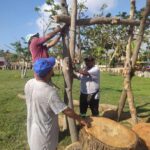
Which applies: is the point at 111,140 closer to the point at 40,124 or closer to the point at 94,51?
→ the point at 40,124

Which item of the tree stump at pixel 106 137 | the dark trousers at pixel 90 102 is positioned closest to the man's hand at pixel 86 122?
the tree stump at pixel 106 137

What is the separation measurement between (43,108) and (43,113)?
66 mm

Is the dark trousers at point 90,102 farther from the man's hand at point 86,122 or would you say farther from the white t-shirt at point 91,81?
the man's hand at point 86,122

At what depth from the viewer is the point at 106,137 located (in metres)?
6.27

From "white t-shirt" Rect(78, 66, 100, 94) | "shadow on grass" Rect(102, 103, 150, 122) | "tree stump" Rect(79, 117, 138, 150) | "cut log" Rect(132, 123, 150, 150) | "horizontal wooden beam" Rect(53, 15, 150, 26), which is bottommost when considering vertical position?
"shadow on grass" Rect(102, 103, 150, 122)

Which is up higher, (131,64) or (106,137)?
(131,64)

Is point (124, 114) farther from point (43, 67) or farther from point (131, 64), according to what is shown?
point (43, 67)

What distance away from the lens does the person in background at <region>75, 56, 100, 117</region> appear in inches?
365

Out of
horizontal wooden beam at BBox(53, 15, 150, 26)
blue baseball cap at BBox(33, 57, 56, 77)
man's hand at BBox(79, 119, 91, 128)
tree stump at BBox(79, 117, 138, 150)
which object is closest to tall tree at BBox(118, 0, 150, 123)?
horizontal wooden beam at BBox(53, 15, 150, 26)

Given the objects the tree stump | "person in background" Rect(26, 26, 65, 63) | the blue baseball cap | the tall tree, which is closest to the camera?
the blue baseball cap

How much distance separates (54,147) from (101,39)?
3445cm

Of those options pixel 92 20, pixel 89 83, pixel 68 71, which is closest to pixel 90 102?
pixel 89 83

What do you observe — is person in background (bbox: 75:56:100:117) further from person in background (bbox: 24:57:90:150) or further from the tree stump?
person in background (bbox: 24:57:90:150)

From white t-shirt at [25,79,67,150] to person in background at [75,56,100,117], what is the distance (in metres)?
3.90
